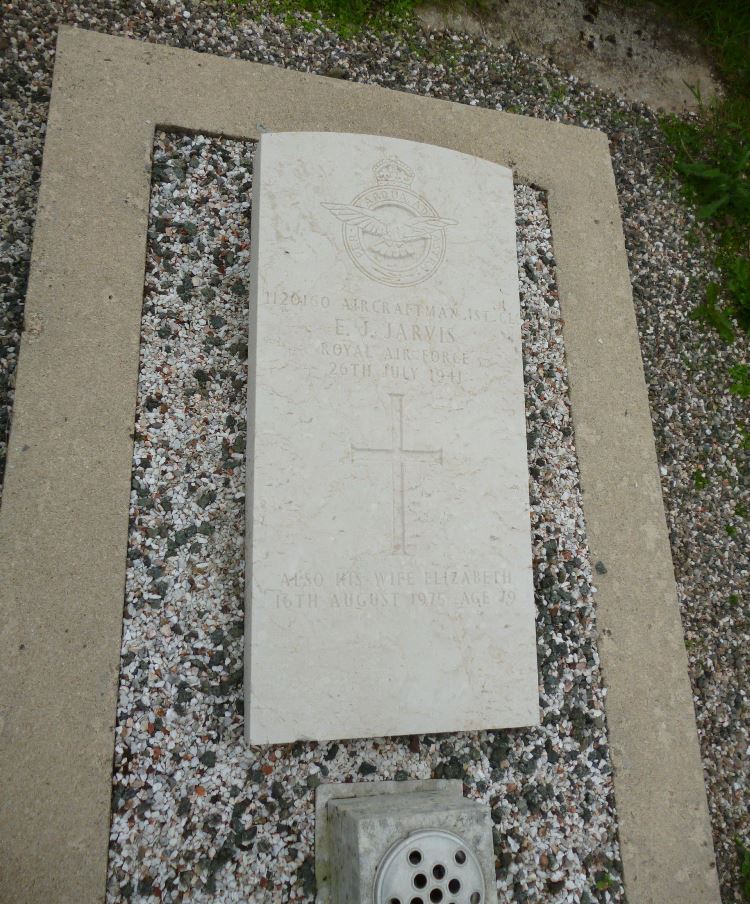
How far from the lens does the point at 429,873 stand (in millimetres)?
1912

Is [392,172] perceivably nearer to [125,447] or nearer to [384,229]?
[384,229]

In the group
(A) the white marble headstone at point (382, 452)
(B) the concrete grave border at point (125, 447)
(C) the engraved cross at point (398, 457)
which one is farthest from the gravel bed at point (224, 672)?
(C) the engraved cross at point (398, 457)

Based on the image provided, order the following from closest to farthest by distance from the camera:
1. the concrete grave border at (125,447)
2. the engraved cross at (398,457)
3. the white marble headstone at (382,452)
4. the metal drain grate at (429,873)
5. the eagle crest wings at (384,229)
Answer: the metal drain grate at (429,873) < the concrete grave border at (125,447) < the white marble headstone at (382,452) < the engraved cross at (398,457) < the eagle crest wings at (384,229)

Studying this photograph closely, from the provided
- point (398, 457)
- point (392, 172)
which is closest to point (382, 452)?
point (398, 457)

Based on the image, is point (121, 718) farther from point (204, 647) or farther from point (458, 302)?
point (458, 302)

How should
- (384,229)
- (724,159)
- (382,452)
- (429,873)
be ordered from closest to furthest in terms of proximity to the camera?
(429,873) → (382,452) → (384,229) → (724,159)

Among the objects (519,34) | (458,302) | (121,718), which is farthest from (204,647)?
(519,34)

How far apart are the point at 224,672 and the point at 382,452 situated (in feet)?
2.83

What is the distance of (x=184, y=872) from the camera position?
6.91ft

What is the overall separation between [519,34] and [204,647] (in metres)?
3.47

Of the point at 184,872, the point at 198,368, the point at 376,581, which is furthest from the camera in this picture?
the point at 198,368

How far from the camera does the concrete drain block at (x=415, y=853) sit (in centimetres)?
190

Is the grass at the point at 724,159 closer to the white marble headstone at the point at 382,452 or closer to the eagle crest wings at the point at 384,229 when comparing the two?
the white marble headstone at the point at 382,452

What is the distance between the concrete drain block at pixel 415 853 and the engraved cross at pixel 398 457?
761mm
